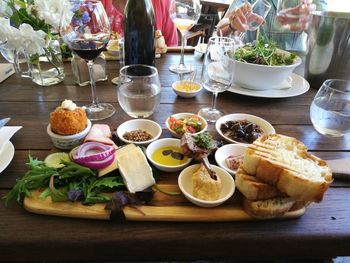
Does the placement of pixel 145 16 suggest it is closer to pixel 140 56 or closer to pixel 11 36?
pixel 140 56

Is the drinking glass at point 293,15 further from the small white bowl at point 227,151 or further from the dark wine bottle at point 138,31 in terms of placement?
the small white bowl at point 227,151

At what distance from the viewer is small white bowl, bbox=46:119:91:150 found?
78 centimetres

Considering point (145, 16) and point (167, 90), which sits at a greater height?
point (145, 16)

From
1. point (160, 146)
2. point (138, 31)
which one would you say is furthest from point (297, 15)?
point (160, 146)

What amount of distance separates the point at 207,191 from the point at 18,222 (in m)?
0.43

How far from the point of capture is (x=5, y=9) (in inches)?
39.9

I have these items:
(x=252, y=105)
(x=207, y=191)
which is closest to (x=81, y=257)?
(x=207, y=191)

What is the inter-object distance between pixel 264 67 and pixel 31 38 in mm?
895

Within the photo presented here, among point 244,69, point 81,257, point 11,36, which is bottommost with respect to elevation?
point 81,257

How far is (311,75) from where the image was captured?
1.29 metres

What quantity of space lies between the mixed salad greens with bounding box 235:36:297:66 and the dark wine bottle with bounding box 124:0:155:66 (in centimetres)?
41

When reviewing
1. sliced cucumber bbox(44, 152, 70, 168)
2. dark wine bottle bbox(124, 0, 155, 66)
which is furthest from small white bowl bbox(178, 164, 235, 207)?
dark wine bottle bbox(124, 0, 155, 66)

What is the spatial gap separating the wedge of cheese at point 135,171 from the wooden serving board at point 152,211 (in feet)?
0.18

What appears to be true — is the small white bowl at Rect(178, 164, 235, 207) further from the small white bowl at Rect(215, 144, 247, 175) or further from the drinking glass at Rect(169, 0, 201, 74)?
the drinking glass at Rect(169, 0, 201, 74)
